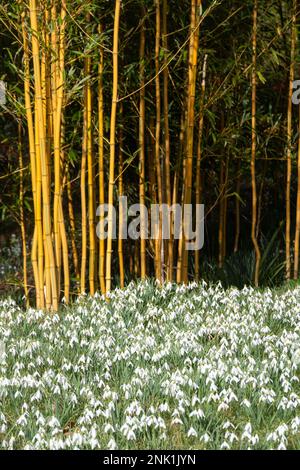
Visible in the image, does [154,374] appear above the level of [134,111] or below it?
below

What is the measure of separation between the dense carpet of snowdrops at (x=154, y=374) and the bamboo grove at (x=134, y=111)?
2.39 feet

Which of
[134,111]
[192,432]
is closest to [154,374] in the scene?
[192,432]

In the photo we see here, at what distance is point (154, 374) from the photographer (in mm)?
3816

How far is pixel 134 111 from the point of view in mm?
A: 6039

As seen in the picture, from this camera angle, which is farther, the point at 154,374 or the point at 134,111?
the point at 134,111

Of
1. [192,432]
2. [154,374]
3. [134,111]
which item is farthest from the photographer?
[134,111]

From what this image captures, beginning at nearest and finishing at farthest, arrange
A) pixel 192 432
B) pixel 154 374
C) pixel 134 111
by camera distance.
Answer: pixel 192 432 < pixel 154 374 < pixel 134 111

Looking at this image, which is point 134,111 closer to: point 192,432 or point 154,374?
point 154,374

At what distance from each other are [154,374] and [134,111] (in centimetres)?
262

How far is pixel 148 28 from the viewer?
235 inches

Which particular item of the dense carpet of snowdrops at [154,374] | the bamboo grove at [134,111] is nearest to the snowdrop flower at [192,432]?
the dense carpet of snowdrops at [154,374]

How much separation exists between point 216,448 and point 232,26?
12.9 feet

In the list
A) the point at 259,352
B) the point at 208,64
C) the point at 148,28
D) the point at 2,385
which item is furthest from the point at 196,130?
the point at 2,385

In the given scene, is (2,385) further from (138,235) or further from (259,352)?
(138,235)
